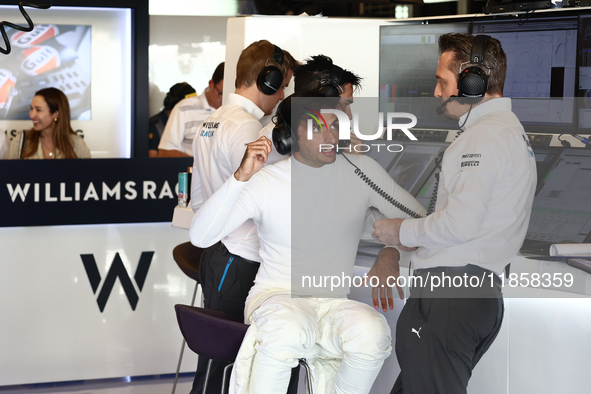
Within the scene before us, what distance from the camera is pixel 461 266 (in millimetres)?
1772

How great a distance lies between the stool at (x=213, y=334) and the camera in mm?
1890

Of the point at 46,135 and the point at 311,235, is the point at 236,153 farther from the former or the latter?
the point at 46,135

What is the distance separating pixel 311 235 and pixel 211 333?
43 centimetres

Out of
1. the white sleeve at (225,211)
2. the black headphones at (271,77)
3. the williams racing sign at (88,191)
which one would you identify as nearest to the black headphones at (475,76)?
the white sleeve at (225,211)

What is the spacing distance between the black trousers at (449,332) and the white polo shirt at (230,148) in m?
0.75

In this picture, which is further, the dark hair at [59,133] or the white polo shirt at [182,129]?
the white polo shirt at [182,129]

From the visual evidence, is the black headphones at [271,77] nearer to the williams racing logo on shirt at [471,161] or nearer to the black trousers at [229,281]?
the black trousers at [229,281]

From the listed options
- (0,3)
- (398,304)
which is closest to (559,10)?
(398,304)

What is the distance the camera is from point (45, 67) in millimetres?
5664

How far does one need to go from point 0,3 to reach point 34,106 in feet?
4.83

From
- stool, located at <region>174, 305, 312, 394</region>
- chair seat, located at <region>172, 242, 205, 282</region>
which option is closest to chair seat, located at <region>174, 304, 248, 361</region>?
stool, located at <region>174, 305, 312, 394</region>

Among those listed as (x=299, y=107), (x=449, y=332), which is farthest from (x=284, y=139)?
(x=449, y=332)

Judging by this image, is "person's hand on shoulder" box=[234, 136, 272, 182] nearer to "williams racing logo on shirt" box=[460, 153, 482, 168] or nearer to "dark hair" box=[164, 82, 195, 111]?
"williams racing logo on shirt" box=[460, 153, 482, 168]

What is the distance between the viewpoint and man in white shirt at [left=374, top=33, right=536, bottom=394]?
1674mm
